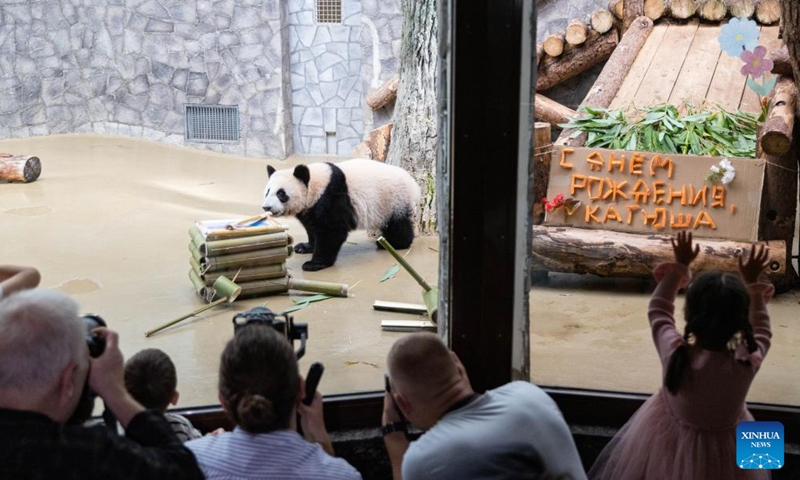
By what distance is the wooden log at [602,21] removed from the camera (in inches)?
270

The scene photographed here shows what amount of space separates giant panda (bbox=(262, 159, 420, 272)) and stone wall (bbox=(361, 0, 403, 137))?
167 inches

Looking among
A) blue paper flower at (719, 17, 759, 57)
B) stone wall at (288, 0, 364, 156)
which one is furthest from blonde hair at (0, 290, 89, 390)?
stone wall at (288, 0, 364, 156)

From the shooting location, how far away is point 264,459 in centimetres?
183

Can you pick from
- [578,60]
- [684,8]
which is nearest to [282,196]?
[578,60]

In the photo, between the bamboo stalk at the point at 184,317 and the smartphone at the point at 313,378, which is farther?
the bamboo stalk at the point at 184,317

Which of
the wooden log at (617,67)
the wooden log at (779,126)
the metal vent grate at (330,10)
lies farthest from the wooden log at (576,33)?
the metal vent grate at (330,10)

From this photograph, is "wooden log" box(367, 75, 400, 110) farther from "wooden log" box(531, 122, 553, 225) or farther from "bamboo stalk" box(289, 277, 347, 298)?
"bamboo stalk" box(289, 277, 347, 298)

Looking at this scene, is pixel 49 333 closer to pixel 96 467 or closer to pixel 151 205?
pixel 96 467

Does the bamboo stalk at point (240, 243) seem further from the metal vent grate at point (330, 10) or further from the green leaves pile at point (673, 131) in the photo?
the metal vent grate at point (330, 10)

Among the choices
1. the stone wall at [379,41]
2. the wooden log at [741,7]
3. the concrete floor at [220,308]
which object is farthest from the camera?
the stone wall at [379,41]

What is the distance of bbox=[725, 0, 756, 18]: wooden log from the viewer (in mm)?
6344

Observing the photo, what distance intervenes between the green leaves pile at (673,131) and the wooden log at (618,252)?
575 millimetres

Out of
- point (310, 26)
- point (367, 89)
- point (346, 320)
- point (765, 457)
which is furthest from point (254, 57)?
point (765, 457)

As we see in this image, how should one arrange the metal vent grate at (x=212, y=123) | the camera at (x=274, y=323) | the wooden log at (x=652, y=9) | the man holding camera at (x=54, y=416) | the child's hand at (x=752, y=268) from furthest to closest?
the metal vent grate at (x=212, y=123)
the wooden log at (x=652, y=9)
the child's hand at (x=752, y=268)
the camera at (x=274, y=323)
the man holding camera at (x=54, y=416)
